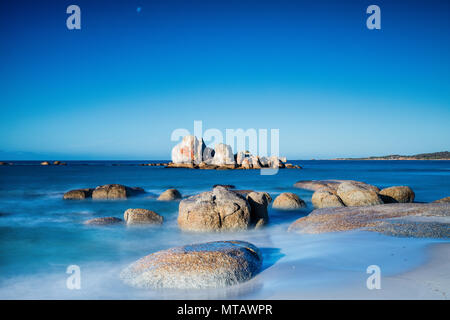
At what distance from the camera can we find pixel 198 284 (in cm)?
471

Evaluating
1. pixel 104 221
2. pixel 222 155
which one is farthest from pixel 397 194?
pixel 222 155

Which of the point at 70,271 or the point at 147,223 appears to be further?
the point at 147,223

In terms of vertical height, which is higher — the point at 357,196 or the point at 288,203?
the point at 357,196

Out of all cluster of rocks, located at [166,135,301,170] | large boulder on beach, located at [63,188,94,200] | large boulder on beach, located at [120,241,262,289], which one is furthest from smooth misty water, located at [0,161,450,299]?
cluster of rocks, located at [166,135,301,170]

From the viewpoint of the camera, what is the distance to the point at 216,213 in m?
9.03

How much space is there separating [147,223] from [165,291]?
6.31 metres

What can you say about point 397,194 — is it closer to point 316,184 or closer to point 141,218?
point 316,184

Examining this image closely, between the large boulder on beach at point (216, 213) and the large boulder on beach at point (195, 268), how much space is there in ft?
11.1

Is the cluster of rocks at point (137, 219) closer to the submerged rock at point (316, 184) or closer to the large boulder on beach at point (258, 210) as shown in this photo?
the large boulder on beach at point (258, 210)

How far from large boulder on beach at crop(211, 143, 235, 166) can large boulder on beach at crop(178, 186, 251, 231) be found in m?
58.9

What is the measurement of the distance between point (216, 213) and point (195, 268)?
4150mm
